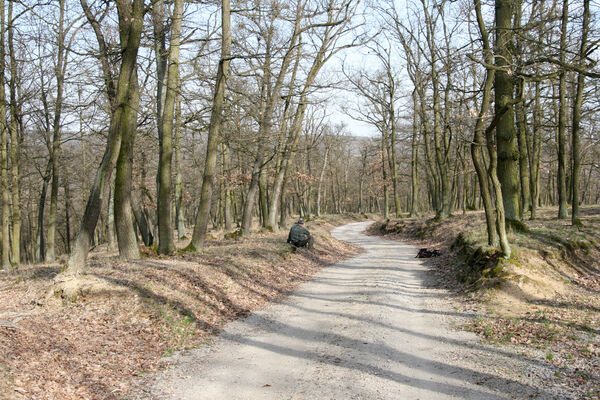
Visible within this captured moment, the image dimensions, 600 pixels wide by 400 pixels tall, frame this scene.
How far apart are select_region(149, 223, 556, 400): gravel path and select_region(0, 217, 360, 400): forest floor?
560mm

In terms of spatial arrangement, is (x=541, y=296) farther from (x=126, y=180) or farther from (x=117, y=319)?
(x=126, y=180)

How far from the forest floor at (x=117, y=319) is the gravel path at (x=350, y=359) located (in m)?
0.56

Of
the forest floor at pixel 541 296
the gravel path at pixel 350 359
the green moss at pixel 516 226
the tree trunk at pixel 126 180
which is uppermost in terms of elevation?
the tree trunk at pixel 126 180

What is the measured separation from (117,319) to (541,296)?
8.47 meters

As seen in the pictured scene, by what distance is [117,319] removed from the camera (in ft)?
23.8

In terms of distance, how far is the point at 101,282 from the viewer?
8141 mm

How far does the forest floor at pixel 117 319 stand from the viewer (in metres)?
5.09

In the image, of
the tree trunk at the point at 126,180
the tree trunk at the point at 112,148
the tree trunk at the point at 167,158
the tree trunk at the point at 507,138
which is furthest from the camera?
the tree trunk at the point at 167,158

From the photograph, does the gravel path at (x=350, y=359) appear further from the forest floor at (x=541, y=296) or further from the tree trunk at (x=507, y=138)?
the tree trunk at (x=507, y=138)

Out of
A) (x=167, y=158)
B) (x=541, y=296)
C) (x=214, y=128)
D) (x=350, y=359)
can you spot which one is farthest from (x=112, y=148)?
(x=541, y=296)

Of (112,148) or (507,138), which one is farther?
(507,138)

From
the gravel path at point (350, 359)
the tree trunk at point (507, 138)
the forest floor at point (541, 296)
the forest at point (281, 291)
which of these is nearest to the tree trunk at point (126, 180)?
the forest at point (281, 291)

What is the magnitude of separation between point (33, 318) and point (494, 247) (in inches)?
424

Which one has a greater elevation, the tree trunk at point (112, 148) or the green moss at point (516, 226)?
the tree trunk at point (112, 148)
